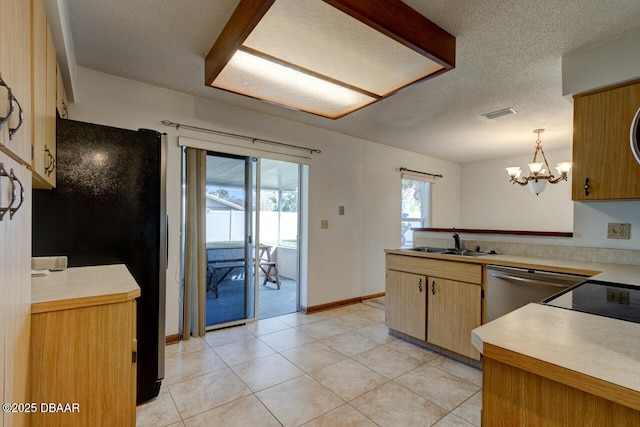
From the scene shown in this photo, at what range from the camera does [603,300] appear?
1201 mm

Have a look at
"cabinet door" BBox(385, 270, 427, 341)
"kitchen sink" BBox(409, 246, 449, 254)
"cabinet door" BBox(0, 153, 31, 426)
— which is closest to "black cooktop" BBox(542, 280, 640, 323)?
"cabinet door" BBox(385, 270, 427, 341)

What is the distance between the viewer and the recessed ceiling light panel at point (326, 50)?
60.6 inches

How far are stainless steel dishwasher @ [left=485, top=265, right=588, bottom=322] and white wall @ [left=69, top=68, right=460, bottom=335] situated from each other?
6.96 ft

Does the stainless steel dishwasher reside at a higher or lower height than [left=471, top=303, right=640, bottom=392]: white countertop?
lower

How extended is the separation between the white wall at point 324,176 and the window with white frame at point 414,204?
19 cm

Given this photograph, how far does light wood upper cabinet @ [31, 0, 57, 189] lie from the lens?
1.15 meters

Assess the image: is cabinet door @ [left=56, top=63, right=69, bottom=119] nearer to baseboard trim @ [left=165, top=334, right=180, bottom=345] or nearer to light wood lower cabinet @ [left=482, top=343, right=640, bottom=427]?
baseboard trim @ [left=165, top=334, right=180, bottom=345]

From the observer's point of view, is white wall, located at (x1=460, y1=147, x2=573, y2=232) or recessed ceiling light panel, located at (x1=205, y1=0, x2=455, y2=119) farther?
white wall, located at (x1=460, y1=147, x2=573, y2=232)

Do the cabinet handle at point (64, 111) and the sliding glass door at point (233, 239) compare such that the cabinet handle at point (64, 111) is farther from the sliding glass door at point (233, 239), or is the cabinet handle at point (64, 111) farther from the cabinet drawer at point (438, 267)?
the cabinet drawer at point (438, 267)

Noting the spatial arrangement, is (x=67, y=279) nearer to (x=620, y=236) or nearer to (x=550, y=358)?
(x=550, y=358)

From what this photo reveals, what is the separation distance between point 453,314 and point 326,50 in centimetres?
230

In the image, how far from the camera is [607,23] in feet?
5.90

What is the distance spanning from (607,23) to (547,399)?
2.28m

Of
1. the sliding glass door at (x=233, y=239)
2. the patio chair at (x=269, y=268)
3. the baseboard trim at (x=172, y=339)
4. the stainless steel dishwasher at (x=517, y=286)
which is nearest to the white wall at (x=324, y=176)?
the baseboard trim at (x=172, y=339)
